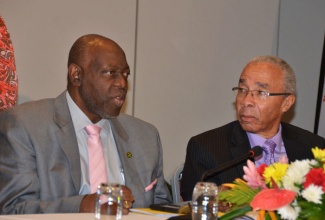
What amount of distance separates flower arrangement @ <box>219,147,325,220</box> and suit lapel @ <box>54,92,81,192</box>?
129 centimetres

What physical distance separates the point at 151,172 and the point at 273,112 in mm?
907

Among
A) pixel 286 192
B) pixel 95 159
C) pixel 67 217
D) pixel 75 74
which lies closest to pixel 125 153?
pixel 95 159

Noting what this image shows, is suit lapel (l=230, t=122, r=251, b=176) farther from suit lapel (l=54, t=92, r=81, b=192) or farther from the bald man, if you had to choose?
suit lapel (l=54, t=92, r=81, b=192)

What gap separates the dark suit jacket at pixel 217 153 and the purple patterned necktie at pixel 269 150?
0.11 meters

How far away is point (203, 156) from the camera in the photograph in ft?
13.2

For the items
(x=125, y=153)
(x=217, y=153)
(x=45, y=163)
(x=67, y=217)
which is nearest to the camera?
(x=67, y=217)

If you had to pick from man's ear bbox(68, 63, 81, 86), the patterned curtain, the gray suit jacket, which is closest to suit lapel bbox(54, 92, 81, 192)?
the gray suit jacket

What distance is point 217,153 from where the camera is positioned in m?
4.03

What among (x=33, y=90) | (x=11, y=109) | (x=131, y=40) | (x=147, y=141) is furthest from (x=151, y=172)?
(x=131, y=40)

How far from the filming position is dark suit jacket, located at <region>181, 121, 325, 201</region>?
399cm

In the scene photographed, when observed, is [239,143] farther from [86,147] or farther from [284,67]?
[86,147]

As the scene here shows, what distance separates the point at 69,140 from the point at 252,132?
1247mm

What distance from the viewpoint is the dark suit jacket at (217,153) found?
3994 millimetres

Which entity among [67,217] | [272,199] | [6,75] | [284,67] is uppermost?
[284,67]
